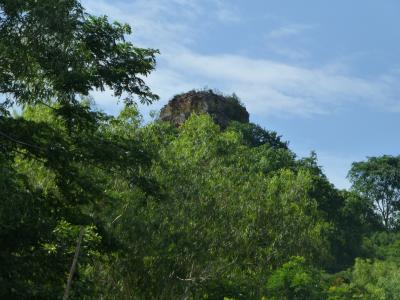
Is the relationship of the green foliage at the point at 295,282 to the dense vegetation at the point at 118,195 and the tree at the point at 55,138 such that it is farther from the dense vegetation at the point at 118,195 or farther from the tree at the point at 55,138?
the tree at the point at 55,138

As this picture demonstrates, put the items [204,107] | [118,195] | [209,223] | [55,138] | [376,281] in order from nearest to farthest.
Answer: [55,138] → [118,195] → [209,223] → [376,281] → [204,107]

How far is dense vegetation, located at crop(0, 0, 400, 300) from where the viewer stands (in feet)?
41.0

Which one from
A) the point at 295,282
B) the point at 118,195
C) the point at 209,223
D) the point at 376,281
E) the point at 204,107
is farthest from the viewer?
the point at 204,107

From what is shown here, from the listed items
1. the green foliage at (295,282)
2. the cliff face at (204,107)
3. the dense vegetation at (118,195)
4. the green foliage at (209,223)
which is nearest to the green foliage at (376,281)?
the dense vegetation at (118,195)

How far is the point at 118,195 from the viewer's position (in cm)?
1852

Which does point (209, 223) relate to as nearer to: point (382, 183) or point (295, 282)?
point (295, 282)

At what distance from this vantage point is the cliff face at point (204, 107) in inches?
2359

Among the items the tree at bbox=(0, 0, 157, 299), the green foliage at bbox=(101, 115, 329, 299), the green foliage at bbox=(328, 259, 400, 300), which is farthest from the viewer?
the green foliage at bbox=(328, 259, 400, 300)

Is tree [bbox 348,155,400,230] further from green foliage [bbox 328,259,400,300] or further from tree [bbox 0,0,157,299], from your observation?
tree [bbox 0,0,157,299]

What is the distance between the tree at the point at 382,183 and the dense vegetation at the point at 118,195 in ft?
168

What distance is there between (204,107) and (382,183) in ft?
87.6

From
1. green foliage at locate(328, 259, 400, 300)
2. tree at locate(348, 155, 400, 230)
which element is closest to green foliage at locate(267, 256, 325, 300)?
green foliage at locate(328, 259, 400, 300)

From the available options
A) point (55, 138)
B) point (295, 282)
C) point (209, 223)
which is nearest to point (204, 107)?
point (295, 282)

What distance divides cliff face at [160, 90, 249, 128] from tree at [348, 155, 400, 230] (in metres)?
19.8
